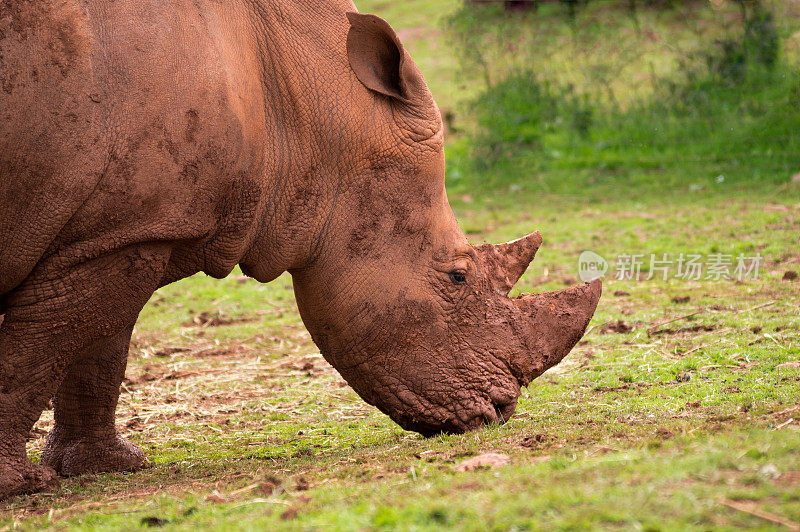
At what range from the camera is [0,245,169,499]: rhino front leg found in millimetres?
4250

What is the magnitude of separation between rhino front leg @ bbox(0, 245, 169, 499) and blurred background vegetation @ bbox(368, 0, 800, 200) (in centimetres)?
860

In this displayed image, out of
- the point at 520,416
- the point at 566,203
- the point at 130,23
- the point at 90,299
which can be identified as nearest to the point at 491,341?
the point at 520,416

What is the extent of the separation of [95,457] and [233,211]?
1671 mm

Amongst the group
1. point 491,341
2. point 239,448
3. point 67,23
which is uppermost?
point 67,23

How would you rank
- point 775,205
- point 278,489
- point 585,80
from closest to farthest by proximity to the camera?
1. point 278,489
2. point 775,205
3. point 585,80

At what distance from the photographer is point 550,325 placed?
5008 millimetres

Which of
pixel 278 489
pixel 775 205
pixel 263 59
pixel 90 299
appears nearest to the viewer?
pixel 278 489

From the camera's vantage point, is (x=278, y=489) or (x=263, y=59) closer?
(x=278, y=489)

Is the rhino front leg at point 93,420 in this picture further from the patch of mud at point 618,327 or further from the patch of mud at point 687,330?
the patch of mud at point 687,330

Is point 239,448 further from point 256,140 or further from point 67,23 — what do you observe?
point 67,23

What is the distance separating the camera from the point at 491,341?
496cm

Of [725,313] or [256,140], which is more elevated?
[256,140]

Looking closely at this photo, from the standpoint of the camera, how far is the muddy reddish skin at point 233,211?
4.04m

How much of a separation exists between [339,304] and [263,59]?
46.5 inches
